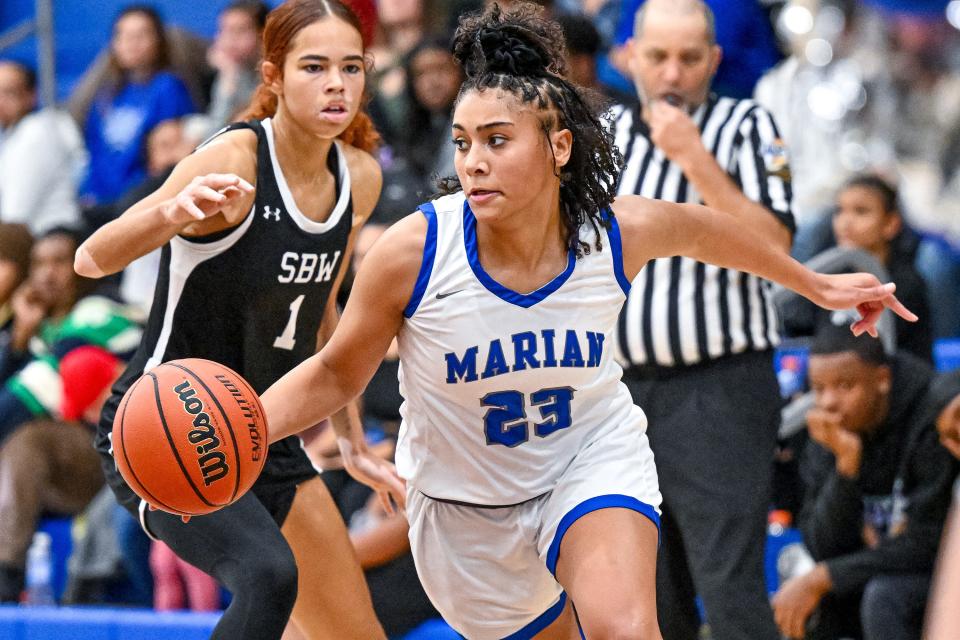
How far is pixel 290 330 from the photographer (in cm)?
422

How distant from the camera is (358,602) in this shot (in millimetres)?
4180

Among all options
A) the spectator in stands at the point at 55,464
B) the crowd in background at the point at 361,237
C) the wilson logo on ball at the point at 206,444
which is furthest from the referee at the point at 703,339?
the spectator in stands at the point at 55,464

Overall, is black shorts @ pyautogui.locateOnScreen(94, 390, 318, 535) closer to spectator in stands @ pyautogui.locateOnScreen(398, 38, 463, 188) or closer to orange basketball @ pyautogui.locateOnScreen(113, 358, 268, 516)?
orange basketball @ pyautogui.locateOnScreen(113, 358, 268, 516)

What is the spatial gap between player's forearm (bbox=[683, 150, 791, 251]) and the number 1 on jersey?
1.32 meters

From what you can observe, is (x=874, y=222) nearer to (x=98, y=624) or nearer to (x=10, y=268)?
(x=98, y=624)

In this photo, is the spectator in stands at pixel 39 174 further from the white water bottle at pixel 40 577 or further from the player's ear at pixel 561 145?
the player's ear at pixel 561 145

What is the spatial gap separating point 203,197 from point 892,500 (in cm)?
310

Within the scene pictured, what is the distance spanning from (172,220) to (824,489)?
9.53 feet

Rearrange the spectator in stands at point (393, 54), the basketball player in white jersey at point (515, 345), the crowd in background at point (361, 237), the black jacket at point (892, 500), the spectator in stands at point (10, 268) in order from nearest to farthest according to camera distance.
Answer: the basketball player in white jersey at point (515, 345)
the black jacket at point (892, 500)
the crowd in background at point (361, 237)
the spectator in stands at point (10, 268)
the spectator in stands at point (393, 54)

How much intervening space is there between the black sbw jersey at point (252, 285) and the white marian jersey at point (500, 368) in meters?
0.47

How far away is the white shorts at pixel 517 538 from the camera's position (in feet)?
12.3

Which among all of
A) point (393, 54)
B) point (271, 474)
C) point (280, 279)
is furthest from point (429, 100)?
point (271, 474)

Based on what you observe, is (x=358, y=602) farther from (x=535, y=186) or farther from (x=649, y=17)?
(x=649, y=17)

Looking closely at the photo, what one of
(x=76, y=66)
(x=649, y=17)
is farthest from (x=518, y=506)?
(x=76, y=66)
